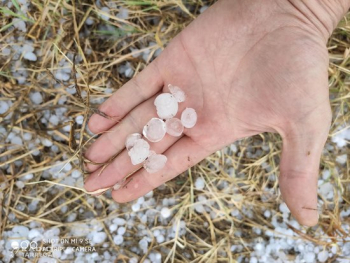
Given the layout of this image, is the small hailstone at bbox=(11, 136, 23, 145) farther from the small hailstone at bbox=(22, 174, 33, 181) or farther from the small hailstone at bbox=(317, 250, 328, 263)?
the small hailstone at bbox=(317, 250, 328, 263)

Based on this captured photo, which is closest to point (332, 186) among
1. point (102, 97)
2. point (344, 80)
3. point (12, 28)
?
point (344, 80)

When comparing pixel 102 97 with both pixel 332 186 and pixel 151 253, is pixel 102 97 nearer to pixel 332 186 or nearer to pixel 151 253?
pixel 151 253

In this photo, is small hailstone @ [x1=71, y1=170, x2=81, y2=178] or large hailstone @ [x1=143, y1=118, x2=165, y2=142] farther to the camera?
small hailstone @ [x1=71, y1=170, x2=81, y2=178]

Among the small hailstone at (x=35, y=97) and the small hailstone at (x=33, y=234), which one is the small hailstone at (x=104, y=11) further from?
the small hailstone at (x=33, y=234)

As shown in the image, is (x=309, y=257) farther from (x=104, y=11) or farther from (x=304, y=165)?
(x=104, y=11)

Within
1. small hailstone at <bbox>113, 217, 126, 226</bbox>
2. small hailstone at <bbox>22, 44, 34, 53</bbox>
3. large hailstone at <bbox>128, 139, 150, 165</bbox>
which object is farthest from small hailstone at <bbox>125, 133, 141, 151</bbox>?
small hailstone at <bbox>22, 44, 34, 53</bbox>

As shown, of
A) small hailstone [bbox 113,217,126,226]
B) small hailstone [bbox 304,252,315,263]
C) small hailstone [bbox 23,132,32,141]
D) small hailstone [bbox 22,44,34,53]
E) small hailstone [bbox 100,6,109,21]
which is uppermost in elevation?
small hailstone [bbox 22,44,34,53]

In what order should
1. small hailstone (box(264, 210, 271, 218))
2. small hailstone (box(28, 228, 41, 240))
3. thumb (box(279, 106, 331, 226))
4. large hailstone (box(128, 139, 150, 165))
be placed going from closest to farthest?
1. thumb (box(279, 106, 331, 226))
2. large hailstone (box(128, 139, 150, 165))
3. small hailstone (box(28, 228, 41, 240))
4. small hailstone (box(264, 210, 271, 218))
